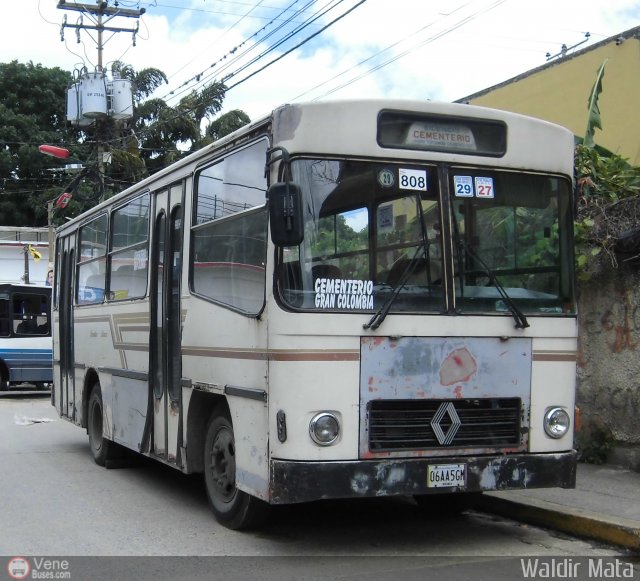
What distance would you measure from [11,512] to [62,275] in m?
A: 5.24

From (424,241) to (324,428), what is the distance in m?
1.52

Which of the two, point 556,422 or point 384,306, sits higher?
point 384,306

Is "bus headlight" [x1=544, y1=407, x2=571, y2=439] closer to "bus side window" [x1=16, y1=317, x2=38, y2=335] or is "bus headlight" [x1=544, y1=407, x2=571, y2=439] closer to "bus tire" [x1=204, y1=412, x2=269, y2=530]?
"bus tire" [x1=204, y1=412, x2=269, y2=530]

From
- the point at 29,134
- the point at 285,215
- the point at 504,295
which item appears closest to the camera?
the point at 285,215

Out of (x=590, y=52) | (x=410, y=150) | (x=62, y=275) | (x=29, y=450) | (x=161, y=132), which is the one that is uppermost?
(x=161, y=132)

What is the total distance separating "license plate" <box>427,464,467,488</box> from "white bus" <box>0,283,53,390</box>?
16.8 meters

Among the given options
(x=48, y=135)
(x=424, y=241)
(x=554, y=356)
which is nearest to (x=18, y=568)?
(x=424, y=241)

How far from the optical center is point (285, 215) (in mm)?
5461

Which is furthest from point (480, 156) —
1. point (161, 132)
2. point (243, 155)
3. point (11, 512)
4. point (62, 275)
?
point (161, 132)

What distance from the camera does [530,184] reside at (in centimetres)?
642

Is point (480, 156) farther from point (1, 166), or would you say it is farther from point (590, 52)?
point (1, 166)

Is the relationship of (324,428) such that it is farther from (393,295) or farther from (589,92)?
(589,92)

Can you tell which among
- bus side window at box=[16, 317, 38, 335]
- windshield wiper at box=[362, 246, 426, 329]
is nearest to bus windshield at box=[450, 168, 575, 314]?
windshield wiper at box=[362, 246, 426, 329]

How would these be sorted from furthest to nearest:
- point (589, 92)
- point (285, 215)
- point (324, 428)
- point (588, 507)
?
1. point (589, 92)
2. point (588, 507)
3. point (324, 428)
4. point (285, 215)
